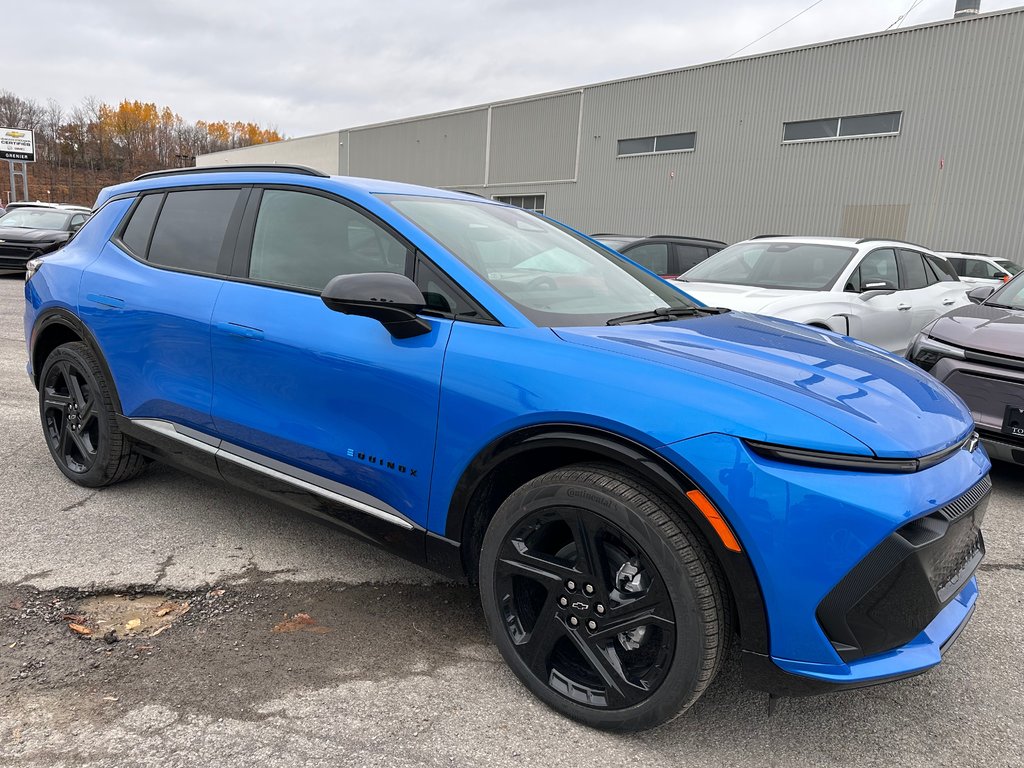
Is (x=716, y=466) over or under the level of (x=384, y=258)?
under

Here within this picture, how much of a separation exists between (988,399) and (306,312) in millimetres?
3870

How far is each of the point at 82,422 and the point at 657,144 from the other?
22.1 m

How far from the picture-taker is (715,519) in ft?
5.88

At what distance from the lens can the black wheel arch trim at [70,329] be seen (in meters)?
3.48

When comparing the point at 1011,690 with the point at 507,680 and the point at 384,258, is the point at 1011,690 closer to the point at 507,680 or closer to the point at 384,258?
the point at 507,680

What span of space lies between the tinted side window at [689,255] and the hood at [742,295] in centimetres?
390

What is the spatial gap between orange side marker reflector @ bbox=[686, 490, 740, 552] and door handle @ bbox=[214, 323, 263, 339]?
1.74 metres

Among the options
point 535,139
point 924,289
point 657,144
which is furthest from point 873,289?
point 535,139

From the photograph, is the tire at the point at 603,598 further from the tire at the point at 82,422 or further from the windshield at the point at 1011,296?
the windshield at the point at 1011,296

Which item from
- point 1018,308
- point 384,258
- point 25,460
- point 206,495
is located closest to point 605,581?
point 384,258

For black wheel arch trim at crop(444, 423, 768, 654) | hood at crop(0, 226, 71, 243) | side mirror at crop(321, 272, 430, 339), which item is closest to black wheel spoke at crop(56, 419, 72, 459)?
side mirror at crop(321, 272, 430, 339)

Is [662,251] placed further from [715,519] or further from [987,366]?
[715,519]

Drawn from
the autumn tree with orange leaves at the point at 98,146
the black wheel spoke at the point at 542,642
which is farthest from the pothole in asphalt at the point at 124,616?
the autumn tree with orange leaves at the point at 98,146

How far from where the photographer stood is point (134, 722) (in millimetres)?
2043
